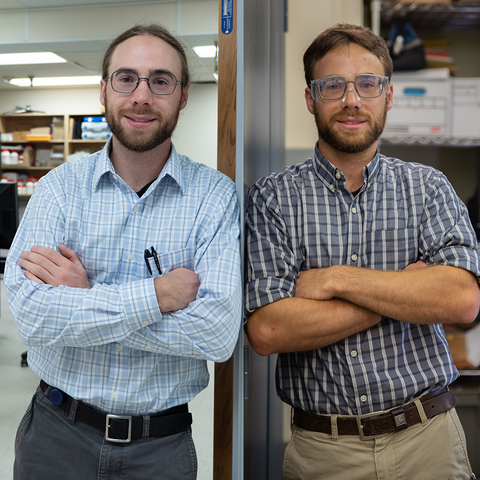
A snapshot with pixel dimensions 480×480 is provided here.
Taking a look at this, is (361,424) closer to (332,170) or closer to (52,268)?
(332,170)

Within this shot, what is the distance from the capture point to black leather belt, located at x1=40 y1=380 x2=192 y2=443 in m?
1.12

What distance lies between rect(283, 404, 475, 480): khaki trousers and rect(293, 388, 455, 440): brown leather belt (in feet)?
0.06

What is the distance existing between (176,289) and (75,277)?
0.25 meters

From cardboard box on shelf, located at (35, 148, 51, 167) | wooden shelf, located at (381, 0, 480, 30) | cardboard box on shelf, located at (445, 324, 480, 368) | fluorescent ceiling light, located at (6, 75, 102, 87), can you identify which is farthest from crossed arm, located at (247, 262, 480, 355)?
cardboard box on shelf, located at (35, 148, 51, 167)

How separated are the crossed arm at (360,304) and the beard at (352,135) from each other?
13.7 inches

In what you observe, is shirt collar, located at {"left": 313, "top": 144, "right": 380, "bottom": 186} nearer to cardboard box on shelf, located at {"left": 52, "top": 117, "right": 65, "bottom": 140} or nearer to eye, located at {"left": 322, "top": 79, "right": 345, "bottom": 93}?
eye, located at {"left": 322, "top": 79, "right": 345, "bottom": 93}

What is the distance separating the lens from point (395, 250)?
1.22m

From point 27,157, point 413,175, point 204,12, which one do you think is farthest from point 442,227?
point 27,157

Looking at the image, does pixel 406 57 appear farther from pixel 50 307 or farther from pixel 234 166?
pixel 50 307

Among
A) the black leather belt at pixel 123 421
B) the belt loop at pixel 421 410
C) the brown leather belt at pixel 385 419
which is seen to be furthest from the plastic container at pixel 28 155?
the belt loop at pixel 421 410

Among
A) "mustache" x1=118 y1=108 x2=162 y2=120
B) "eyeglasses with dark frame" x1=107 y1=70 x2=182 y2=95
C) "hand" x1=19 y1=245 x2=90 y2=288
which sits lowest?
"hand" x1=19 y1=245 x2=90 y2=288

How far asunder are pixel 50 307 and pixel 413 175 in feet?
3.33

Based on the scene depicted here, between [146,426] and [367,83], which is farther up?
[367,83]

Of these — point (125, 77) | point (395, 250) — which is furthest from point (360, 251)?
point (125, 77)
